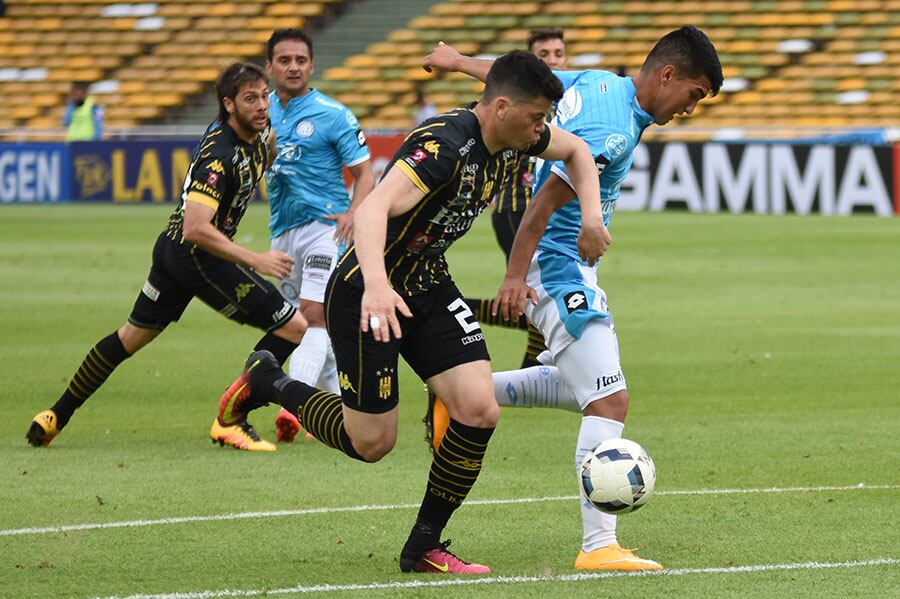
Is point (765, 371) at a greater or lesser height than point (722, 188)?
greater

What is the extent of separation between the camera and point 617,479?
572 centimetres

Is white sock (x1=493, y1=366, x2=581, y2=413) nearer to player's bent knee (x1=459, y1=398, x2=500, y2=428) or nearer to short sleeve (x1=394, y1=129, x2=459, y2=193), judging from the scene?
player's bent knee (x1=459, y1=398, x2=500, y2=428)

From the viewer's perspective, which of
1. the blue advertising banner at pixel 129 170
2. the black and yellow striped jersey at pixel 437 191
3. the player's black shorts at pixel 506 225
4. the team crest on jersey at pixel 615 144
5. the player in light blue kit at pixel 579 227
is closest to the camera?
the black and yellow striped jersey at pixel 437 191

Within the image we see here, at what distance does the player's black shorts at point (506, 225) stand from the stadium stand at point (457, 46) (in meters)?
18.4

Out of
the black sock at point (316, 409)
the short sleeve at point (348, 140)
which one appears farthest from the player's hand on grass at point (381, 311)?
the short sleeve at point (348, 140)

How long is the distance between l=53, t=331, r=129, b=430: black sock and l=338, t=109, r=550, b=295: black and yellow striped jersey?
305 cm

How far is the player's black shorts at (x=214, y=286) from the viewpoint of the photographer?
27.0ft

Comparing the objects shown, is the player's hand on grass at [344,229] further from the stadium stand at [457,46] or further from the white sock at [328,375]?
the stadium stand at [457,46]

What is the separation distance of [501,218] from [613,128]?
4.14 metres

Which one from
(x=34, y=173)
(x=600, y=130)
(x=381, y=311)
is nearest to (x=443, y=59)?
(x=600, y=130)

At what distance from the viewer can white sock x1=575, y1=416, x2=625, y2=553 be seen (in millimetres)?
5801

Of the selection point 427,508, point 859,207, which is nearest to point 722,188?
point 859,207

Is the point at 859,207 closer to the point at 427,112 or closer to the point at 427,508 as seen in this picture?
the point at 427,112

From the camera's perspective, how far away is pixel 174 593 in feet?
17.5
